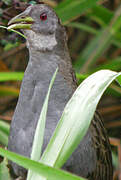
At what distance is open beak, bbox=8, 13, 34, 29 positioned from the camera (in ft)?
4.79

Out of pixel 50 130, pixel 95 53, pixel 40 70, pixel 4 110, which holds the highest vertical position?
pixel 40 70

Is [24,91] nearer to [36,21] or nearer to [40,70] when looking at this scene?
[40,70]

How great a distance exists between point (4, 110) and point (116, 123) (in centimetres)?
78

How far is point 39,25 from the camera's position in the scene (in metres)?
1.51

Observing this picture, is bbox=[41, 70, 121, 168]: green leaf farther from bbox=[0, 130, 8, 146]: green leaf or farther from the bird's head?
bbox=[0, 130, 8, 146]: green leaf

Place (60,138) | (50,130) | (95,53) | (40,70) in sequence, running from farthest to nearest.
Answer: (95,53) < (40,70) < (50,130) < (60,138)

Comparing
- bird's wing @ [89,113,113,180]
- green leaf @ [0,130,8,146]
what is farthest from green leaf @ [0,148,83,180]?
green leaf @ [0,130,8,146]

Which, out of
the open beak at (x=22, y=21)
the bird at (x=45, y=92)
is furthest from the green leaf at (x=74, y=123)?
the open beak at (x=22, y=21)

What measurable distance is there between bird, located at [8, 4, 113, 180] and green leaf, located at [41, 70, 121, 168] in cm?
30

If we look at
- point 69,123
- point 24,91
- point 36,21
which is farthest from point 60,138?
point 36,21

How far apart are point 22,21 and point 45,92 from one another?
27 centimetres

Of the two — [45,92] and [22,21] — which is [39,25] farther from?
[45,92]

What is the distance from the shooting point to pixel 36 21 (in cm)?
151

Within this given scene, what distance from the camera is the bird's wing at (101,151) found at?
1.51m
